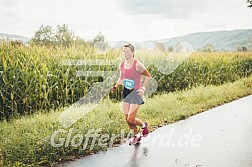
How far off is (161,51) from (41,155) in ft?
24.5

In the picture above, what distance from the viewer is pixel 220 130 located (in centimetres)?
611

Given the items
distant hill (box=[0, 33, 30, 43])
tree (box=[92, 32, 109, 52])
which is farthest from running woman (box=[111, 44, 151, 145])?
tree (box=[92, 32, 109, 52])

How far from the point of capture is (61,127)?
5.37 metres

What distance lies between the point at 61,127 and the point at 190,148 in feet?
6.59

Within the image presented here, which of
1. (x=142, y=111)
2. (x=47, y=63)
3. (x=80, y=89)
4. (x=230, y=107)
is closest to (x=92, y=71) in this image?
(x=80, y=89)

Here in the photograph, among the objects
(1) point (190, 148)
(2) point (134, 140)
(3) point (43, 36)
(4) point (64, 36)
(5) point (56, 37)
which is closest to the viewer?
(1) point (190, 148)

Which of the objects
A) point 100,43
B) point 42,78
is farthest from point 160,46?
point 42,78

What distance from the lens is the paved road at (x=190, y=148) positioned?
4371mm

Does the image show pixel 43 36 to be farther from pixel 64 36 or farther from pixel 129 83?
pixel 129 83

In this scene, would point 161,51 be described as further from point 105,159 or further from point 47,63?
point 105,159

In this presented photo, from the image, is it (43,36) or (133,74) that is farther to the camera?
(43,36)

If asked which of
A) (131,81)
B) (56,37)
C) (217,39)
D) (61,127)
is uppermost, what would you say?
(217,39)

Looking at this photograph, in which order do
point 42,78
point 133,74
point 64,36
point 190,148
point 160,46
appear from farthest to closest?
point 160,46
point 64,36
point 42,78
point 190,148
point 133,74

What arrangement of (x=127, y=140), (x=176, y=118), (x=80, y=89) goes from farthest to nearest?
(x=80, y=89) → (x=176, y=118) → (x=127, y=140)
